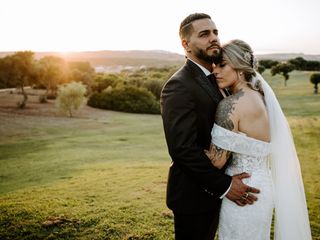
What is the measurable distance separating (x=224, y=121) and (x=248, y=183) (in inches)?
30.9

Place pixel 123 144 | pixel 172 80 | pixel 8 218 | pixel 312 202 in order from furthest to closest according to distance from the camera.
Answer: pixel 123 144
pixel 312 202
pixel 8 218
pixel 172 80

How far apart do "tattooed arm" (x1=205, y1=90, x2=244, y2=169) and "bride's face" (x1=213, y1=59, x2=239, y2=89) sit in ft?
0.70

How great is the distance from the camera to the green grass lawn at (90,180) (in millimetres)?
7309

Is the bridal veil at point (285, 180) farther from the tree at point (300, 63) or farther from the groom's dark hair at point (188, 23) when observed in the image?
the tree at point (300, 63)

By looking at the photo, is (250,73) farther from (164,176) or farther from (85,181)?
(85,181)

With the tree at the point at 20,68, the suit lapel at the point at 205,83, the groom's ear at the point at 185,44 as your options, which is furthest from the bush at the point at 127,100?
the suit lapel at the point at 205,83

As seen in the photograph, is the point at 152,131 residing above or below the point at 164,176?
below

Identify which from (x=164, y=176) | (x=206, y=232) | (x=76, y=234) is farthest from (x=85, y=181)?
(x=206, y=232)

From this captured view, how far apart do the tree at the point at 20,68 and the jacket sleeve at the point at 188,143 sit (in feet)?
115

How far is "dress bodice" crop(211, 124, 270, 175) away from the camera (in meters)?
3.96

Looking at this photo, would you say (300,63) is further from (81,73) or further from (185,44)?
(185,44)

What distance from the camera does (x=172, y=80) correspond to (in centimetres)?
406

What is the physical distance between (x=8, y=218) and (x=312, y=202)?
25.3 feet

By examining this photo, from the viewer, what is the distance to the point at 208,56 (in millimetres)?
4289
